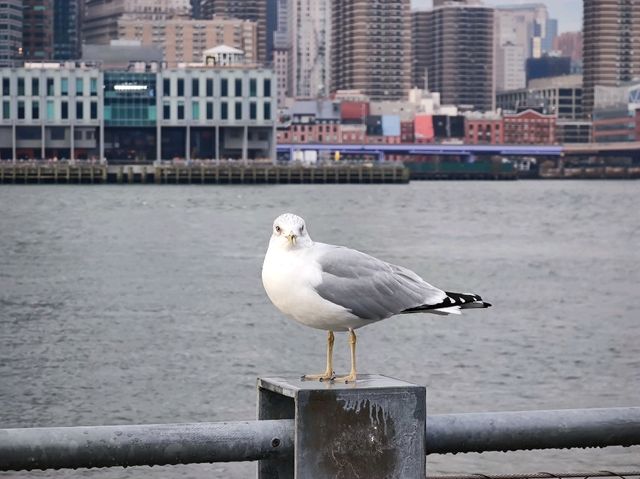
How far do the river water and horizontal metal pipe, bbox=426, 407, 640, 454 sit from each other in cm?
1293

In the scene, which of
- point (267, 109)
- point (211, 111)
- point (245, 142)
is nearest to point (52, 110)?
point (211, 111)

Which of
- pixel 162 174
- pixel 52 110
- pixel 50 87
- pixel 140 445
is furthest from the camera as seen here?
pixel 50 87

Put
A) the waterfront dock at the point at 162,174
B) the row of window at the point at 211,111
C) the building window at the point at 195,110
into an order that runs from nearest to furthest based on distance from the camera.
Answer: the waterfront dock at the point at 162,174 < the row of window at the point at 211,111 < the building window at the point at 195,110

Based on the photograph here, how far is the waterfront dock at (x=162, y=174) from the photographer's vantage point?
488 feet

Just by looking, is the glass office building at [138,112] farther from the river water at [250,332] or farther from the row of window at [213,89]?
the river water at [250,332]

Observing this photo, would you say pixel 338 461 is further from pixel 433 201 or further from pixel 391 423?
pixel 433 201

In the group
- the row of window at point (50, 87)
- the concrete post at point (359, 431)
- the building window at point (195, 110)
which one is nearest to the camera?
the concrete post at point (359, 431)

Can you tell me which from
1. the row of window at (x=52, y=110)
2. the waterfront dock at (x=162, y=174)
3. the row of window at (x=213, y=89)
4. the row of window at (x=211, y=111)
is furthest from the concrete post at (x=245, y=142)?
the row of window at (x=52, y=110)

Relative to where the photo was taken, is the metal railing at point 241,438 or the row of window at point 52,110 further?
the row of window at point 52,110

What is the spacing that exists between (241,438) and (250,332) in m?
27.4

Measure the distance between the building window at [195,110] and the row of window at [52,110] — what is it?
9939 millimetres

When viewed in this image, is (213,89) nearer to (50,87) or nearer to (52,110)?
(52,110)

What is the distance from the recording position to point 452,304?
16.4 ft

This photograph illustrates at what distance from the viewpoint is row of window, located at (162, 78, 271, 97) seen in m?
157
